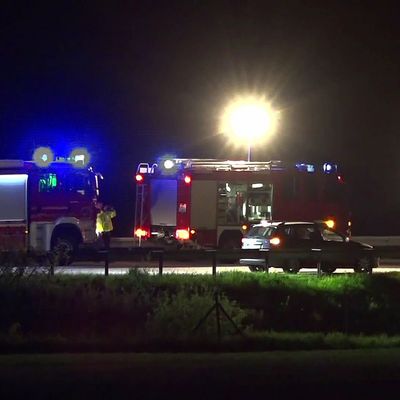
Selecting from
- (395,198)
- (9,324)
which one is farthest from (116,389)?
(395,198)

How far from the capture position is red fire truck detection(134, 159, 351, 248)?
26531mm

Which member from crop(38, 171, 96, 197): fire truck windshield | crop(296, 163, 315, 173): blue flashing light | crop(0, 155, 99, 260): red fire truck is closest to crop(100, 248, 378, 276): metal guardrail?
crop(0, 155, 99, 260): red fire truck

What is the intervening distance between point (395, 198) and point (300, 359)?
52.5m

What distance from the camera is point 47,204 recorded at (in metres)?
23.3

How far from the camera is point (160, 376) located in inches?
335

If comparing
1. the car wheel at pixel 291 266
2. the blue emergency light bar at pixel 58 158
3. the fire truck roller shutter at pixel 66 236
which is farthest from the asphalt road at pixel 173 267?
the blue emergency light bar at pixel 58 158

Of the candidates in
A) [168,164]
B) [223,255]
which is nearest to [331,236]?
[223,255]

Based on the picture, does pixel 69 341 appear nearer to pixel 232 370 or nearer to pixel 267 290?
pixel 232 370

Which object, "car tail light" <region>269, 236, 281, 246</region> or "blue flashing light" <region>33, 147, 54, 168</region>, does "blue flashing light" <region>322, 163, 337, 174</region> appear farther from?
"blue flashing light" <region>33, 147, 54, 168</region>

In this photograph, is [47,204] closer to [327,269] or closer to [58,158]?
[58,158]

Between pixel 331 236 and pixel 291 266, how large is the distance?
2997 mm

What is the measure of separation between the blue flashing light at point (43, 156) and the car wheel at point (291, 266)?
8160 millimetres

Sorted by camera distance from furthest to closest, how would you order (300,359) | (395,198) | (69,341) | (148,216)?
(395,198)
(148,216)
(69,341)
(300,359)

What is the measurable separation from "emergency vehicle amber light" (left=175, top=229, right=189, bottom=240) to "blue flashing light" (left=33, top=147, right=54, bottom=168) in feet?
17.5
